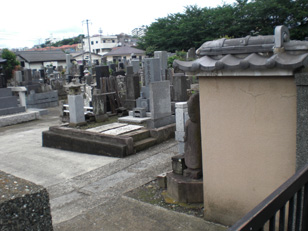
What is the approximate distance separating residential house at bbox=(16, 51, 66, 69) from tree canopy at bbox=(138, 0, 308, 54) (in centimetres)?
1430

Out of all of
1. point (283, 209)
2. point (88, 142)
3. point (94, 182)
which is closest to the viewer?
point (283, 209)

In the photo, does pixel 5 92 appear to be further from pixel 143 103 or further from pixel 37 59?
pixel 37 59

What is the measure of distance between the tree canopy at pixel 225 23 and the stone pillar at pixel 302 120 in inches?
1192

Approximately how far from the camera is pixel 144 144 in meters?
8.36

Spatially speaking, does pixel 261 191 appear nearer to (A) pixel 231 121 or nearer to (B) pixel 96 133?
(A) pixel 231 121

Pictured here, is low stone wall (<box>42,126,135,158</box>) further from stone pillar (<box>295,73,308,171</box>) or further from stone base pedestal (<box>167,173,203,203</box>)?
stone pillar (<box>295,73,308,171</box>)

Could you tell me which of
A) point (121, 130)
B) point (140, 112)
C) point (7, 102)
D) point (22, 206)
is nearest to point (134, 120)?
point (140, 112)

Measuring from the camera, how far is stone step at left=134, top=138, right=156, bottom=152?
8.19 m

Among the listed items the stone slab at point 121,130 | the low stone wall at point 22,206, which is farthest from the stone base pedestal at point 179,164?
the stone slab at point 121,130

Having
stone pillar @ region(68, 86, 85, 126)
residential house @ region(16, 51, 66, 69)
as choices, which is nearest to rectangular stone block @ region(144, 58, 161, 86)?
stone pillar @ region(68, 86, 85, 126)

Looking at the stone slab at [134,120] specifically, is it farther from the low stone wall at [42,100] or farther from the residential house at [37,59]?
the residential house at [37,59]

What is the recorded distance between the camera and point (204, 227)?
4043 millimetres

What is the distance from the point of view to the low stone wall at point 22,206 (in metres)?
1.52

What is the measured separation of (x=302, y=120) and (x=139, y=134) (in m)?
5.77
